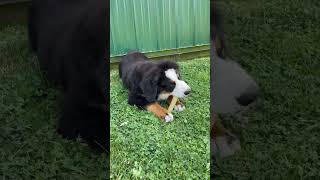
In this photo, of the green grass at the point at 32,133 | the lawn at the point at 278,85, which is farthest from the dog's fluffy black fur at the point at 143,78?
the green grass at the point at 32,133

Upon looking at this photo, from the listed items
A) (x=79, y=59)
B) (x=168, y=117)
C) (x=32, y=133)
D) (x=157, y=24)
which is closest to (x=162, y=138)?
(x=168, y=117)

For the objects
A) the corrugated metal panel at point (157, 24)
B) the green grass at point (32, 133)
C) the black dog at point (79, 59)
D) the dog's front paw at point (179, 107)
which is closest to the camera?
the corrugated metal panel at point (157, 24)

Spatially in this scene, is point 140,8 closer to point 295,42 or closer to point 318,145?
point 318,145

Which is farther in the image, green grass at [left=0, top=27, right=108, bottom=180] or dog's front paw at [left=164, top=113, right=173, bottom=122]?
green grass at [left=0, top=27, right=108, bottom=180]

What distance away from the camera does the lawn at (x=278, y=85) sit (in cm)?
302

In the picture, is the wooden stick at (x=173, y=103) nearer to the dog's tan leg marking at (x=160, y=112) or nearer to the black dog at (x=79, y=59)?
the dog's tan leg marking at (x=160, y=112)

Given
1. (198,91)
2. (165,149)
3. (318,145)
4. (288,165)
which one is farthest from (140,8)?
(318,145)

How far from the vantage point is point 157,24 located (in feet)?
7.13

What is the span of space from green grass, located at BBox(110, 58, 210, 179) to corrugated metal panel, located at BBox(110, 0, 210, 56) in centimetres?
10

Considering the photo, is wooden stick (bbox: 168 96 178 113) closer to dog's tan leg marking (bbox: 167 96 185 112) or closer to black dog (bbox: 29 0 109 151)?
dog's tan leg marking (bbox: 167 96 185 112)

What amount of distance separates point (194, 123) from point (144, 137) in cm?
20

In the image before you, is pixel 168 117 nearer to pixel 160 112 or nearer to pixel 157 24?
pixel 160 112

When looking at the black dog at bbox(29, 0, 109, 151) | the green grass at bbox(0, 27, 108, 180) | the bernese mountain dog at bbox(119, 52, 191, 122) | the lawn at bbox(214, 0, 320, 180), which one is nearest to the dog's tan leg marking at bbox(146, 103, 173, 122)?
the bernese mountain dog at bbox(119, 52, 191, 122)

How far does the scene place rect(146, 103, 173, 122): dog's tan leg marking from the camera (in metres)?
2.23
